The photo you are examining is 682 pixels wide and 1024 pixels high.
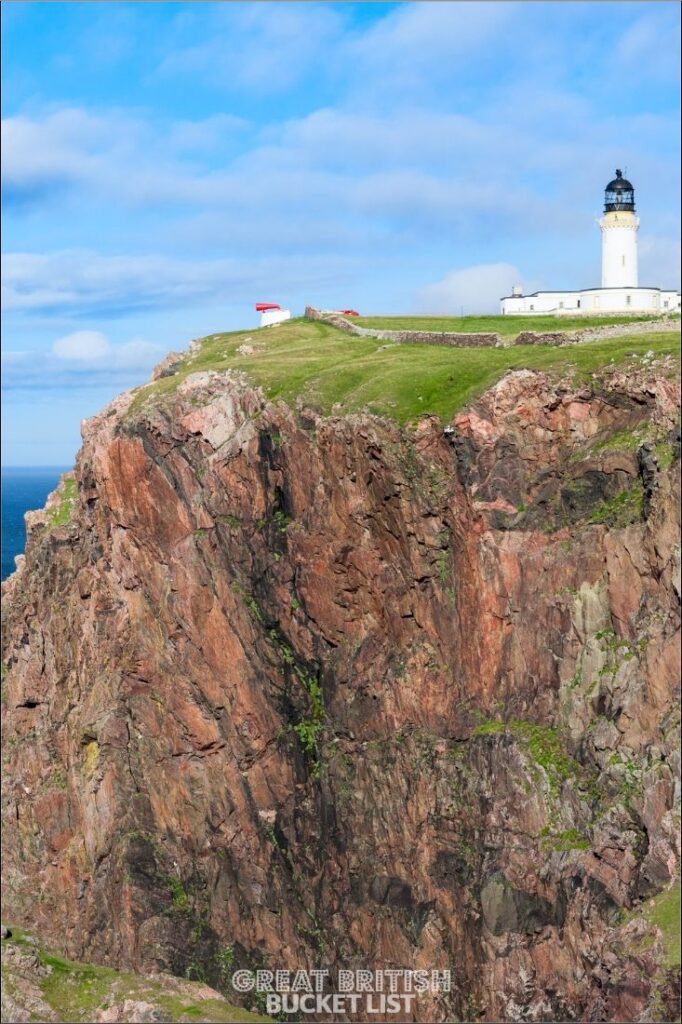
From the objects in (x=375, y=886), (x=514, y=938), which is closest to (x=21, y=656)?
(x=375, y=886)

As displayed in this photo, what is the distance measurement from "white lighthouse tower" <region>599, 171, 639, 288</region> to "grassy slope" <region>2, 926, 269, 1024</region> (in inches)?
2182

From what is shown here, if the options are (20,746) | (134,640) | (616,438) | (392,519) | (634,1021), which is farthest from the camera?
(20,746)

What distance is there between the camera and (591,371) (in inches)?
2997

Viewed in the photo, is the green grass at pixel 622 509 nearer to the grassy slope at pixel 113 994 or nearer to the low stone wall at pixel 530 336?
the low stone wall at pixel 530 336

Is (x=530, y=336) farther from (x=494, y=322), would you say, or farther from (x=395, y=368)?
(x=494, y=322)

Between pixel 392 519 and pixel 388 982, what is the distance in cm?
2690

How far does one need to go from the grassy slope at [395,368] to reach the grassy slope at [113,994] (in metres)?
35.3

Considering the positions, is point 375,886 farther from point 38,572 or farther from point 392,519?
point 38,572

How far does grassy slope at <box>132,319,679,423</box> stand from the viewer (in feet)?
258

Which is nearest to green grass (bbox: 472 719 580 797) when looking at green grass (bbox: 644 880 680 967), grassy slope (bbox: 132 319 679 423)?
green grass (bbox: 644 880 680 967)

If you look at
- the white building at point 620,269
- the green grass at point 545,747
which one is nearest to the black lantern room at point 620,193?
the white building at point 620,269

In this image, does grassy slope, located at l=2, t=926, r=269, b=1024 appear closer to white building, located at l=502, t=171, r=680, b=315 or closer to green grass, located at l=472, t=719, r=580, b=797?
green grass, located at l=472, t=719, r=580, b=797

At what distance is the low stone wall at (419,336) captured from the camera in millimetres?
88500

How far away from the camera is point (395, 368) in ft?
280
